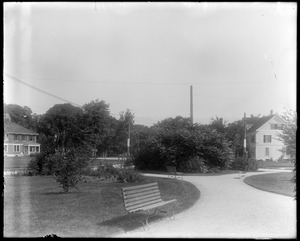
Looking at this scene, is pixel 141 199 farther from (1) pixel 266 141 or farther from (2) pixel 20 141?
(2) pixel 20 141

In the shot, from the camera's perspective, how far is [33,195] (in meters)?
12.1

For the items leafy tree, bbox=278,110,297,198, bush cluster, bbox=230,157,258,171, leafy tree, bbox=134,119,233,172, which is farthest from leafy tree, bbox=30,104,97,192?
bush cluster, bbox=230,157,258,171

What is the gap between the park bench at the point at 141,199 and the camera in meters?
7.08

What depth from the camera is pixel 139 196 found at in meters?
7.67

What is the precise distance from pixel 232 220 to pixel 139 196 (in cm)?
213

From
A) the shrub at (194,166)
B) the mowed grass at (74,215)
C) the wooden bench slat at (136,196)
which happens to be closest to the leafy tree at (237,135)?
the shrub at (194,166)

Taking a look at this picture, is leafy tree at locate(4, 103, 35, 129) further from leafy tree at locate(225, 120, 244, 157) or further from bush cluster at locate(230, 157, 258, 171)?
bush cluster at locate(230, 157, 258, 171)

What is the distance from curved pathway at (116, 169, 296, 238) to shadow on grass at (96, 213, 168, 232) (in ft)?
0.81

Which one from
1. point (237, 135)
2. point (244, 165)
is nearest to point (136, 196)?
point (244, 165)

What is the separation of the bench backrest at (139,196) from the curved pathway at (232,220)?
0.53 metres

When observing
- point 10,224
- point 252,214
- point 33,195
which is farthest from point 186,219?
point 33,195

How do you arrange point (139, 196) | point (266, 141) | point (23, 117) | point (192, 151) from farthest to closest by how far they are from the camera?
point (23, 117) → point (266, 141) → point (192, 151) → point (139, 196)

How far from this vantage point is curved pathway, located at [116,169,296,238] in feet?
21.0

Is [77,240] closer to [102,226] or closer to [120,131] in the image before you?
[102,226]
